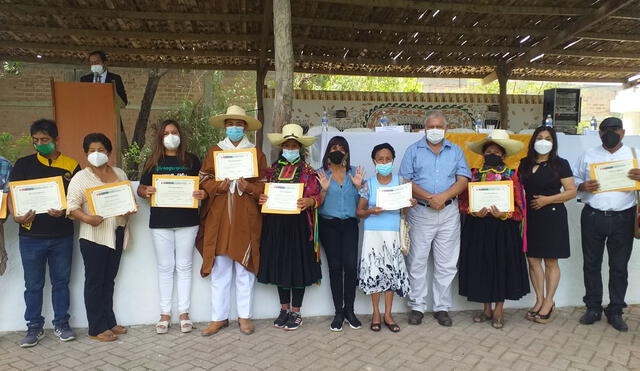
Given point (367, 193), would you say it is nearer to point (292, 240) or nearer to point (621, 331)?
point (292, 240)

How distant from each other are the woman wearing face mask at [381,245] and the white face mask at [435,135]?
39 cm

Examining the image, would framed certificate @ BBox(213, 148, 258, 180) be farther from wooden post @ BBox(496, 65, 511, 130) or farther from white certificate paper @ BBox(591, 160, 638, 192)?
wooden post @ BBox(496, 65, 511, 130)

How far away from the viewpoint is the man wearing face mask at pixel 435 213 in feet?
12.9

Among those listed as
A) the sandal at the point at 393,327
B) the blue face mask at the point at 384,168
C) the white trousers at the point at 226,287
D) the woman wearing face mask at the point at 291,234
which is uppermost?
the blue face mask at the point at 384,168

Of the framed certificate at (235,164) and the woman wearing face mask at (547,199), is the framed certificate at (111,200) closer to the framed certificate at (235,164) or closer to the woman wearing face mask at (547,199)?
the framed certificate at (235,164)

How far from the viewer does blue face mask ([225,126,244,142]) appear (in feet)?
12.5

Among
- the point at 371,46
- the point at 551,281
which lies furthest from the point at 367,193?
the point at 371,46

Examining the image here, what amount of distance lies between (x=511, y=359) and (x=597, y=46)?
8497 mm

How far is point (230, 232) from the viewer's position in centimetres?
373

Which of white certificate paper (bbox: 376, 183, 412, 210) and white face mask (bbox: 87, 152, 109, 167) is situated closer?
white face mask (bbox: 87, 152, 109, 167)

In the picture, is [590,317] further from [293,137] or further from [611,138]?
[293,137]

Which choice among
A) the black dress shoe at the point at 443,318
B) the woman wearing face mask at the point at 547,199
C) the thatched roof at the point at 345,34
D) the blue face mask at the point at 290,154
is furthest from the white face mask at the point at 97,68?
the woman wearing face mask at the point at 547,199

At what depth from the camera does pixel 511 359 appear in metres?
3.38

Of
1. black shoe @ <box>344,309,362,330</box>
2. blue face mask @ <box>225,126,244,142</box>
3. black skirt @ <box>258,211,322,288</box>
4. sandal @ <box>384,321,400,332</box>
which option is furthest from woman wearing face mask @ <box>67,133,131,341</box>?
sandal @ <box>384,321,400,332</box>
